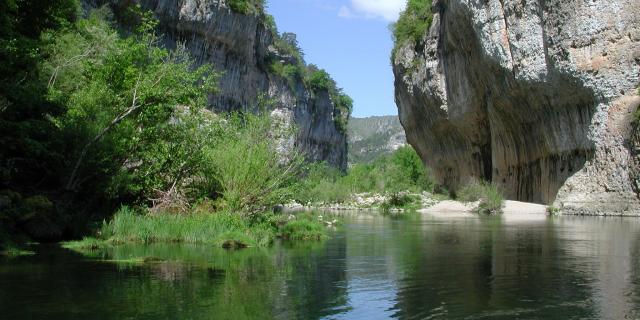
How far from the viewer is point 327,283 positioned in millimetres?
10594

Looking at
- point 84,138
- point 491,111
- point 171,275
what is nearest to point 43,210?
point 84,138

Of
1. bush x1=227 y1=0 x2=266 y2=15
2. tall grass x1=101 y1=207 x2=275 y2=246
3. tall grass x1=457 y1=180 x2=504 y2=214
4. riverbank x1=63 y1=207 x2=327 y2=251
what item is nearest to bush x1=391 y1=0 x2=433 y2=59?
bush x1=227 y1=0 x2=266 y2=15

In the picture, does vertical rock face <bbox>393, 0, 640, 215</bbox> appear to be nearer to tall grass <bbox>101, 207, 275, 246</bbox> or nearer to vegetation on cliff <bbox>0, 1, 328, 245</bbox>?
vegetation on cliff <bbox>0, 1, 328, 245</bbox>

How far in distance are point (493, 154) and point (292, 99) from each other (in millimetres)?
50050

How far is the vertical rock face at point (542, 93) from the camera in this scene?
121ft

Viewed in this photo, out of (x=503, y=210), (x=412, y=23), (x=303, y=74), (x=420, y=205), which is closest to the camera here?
(x=503, y=210)

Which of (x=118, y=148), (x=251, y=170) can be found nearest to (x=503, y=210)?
(x=251, y=170)

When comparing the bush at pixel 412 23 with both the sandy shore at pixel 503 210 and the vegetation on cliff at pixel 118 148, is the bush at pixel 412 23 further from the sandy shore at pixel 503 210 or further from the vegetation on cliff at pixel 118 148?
the vegetation on cliff at pixel 118 148

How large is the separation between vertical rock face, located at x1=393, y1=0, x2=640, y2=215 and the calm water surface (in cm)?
2326

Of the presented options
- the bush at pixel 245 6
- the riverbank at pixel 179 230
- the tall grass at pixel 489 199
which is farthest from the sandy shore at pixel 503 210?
the bush at pixel 245 6

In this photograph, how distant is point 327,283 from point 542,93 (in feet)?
115

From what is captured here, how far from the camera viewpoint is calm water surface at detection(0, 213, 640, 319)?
812cm

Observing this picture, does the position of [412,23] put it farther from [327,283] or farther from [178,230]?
[327,283]

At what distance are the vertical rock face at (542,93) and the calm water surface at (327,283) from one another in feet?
76.3
